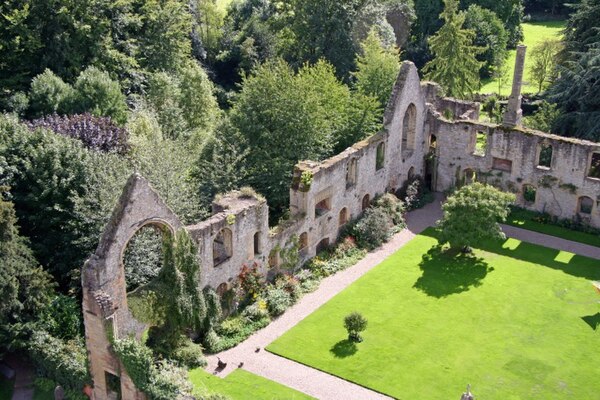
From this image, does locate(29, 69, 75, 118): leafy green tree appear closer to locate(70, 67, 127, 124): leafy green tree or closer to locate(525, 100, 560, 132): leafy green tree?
locate(70, 67, 127, 124): leafy green tree

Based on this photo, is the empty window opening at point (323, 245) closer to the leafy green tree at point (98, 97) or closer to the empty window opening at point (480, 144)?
the empty window opening at point (480, 144)

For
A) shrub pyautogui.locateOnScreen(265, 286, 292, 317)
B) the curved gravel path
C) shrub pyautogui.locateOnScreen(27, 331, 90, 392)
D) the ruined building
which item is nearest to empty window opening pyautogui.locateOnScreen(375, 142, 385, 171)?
the ruined building

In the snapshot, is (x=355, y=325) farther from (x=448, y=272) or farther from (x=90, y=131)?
(x=90, y=131)

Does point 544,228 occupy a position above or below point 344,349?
above

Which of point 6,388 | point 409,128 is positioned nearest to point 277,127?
point 409,128

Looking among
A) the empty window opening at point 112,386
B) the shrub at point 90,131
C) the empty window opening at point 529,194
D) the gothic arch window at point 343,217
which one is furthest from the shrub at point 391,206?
the empty window opening at point 112,386
